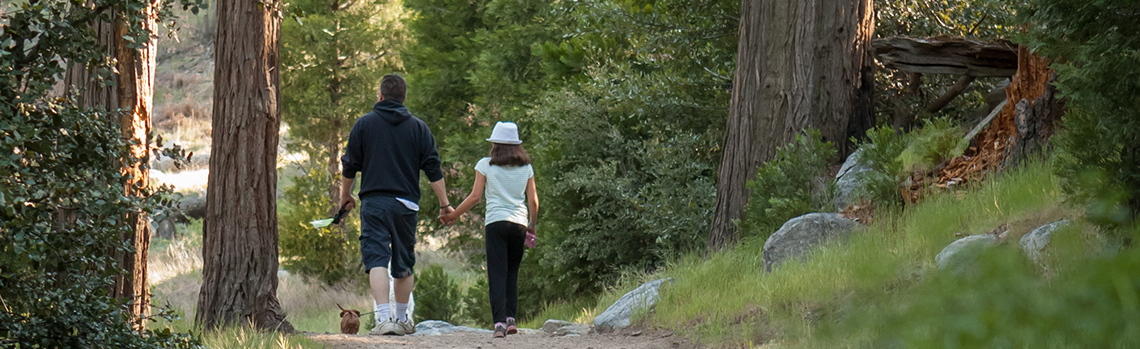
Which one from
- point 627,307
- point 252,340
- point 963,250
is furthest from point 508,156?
point 963,250

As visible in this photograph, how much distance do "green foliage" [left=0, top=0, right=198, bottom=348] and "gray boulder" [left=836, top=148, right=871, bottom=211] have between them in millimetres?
5657

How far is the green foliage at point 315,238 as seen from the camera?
19312mm

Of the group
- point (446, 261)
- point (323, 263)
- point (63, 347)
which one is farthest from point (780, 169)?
point (446, 261)

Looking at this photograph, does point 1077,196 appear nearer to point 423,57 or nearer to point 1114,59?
point 1114,59

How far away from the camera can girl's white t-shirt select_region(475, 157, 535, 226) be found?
273 inches

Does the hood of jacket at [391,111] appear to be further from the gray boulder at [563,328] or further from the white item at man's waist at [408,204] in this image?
the gray boulder at [563,328]

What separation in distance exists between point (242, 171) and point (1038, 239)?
16.4ft

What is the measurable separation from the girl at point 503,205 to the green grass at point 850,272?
1205 millimetres

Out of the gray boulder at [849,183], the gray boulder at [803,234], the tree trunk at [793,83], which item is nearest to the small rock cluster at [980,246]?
the gray boulder at [803,234]

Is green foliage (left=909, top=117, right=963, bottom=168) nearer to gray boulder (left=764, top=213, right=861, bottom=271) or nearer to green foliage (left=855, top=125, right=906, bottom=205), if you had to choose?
green foliage (left=855, top=125, right=906, bottom=205)

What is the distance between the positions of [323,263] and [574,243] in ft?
30.4

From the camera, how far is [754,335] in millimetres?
5680

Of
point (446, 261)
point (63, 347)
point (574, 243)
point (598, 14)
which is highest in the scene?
point (598, 14)

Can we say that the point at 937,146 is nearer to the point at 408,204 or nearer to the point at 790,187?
the point at 790,187
